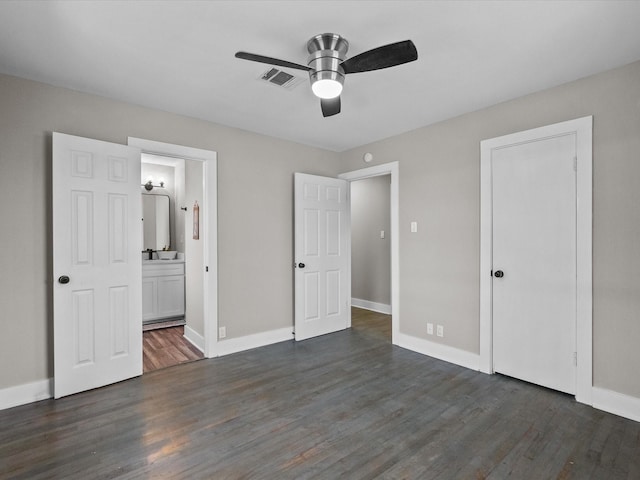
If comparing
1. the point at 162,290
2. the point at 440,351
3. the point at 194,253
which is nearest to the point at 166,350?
the point at 194,253

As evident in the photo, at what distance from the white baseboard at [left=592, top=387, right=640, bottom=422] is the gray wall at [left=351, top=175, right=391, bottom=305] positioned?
3.27m

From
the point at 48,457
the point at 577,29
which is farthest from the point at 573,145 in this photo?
the point at 48,457

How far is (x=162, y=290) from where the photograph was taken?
5.02m

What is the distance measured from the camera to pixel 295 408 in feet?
8.17

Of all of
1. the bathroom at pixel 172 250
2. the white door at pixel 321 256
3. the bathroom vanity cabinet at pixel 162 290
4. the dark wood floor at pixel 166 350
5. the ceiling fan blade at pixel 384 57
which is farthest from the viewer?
the bathroom vanity cabinet at pixel 162 290

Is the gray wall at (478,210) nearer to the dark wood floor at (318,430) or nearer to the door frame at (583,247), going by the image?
the door frame at (583,247)

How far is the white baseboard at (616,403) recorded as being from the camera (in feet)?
7.62

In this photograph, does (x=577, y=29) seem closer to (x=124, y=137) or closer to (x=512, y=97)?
(x=512, y=97)

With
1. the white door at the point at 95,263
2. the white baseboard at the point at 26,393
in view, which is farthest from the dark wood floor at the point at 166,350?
the white baseboard at the point at 26,393

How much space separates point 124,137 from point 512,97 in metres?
3.52

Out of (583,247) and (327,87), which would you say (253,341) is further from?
(583,247)

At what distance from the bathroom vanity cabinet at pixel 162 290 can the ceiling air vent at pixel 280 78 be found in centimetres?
351

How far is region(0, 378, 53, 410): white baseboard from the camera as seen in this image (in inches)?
97.8

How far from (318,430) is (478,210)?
7.94 feet
